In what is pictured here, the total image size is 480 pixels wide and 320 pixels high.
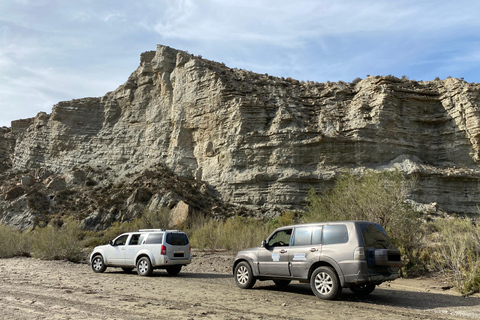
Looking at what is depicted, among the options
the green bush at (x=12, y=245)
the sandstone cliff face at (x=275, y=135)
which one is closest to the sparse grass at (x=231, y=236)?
the green bush at (x=12, y=245)

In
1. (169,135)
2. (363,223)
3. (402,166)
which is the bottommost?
(363,223)

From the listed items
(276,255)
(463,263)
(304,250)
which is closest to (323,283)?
(304,250)

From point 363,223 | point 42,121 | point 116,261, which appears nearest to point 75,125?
point 42,121

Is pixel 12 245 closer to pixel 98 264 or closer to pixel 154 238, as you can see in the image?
pixel 98 264

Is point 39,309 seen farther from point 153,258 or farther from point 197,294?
point 153,258

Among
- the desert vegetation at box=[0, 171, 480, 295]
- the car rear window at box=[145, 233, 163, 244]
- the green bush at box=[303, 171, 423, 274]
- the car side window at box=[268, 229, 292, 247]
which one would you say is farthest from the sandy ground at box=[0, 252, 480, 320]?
the green bush at box=[303, 171, 423, 274]

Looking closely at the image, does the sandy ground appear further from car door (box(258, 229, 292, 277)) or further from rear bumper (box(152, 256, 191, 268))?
rear bumper (box(152, 256, 191, 268))

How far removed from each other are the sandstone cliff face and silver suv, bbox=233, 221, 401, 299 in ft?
86.0

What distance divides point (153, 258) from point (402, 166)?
96.2 ft

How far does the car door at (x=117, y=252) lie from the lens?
1427 cm

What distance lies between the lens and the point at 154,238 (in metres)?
13.6

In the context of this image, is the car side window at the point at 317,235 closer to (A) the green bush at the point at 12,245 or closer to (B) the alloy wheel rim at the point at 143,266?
(B) the alloy wheel rim at the point at 143,266

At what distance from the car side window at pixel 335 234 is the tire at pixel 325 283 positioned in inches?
25.9

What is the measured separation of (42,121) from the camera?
52906 millimetres
